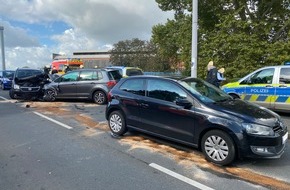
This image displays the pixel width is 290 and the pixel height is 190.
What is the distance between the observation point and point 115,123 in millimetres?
7543

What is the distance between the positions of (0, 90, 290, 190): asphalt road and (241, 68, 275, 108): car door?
4.20m

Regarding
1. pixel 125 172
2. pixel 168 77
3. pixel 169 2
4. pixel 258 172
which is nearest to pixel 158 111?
pixel 168 77

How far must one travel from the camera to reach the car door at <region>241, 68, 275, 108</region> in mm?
10062

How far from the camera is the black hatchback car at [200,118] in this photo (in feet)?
17.0

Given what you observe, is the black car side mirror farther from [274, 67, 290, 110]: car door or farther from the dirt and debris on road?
[274, 67, 290, 110]: car door

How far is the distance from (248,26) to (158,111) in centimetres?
1638

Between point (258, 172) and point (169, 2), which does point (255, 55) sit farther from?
point (258, 172)

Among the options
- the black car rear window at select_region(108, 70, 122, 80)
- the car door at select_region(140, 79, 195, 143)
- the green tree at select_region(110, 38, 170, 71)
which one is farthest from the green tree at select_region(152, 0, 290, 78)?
the green tree at select_region(110, 38, 170, 71)

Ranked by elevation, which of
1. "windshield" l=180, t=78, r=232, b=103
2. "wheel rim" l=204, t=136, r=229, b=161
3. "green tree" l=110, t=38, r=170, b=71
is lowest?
"wheel rim" l=204, t=136, r=229, b=161

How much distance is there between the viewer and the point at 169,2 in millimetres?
25266

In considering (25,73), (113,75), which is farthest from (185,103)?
(25,73)

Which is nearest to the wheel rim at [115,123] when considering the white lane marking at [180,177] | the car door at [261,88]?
the white lane marking at [180,177]

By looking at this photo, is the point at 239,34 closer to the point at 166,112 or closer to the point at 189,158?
the point at 166,112

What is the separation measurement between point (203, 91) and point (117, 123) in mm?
2312
